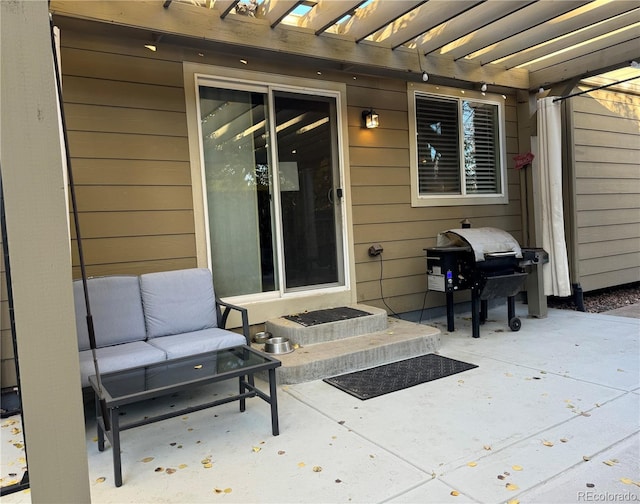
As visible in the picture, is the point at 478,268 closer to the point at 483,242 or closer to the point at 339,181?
the point at 483,242

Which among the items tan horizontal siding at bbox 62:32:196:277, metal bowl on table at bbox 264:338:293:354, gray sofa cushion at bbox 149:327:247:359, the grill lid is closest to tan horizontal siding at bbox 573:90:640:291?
the grill lid

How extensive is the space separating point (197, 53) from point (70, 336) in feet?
11.3

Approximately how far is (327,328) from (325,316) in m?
0.28

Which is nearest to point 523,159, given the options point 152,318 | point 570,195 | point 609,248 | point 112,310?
point 570,195

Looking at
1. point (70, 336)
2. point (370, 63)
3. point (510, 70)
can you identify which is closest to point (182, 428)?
point (70, 336)

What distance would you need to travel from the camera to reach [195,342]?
3150 mm

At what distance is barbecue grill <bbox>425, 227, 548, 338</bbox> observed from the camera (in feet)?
14.8

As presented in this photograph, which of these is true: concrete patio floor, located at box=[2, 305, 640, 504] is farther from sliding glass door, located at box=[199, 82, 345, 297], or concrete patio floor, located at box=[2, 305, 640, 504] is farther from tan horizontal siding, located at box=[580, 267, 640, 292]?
tan horizontal siding, located at box=[580, 267, 640, 292]

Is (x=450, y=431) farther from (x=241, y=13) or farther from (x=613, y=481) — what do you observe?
(x=241, y=13)

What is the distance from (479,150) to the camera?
5902 mm

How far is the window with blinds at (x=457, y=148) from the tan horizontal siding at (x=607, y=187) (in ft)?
3.61

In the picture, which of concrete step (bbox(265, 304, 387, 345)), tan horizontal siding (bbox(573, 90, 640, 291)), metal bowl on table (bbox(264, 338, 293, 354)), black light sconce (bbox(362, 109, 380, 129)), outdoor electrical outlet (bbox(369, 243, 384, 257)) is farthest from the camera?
tan horizontal siding (bbox(573, 90, 640, 291))

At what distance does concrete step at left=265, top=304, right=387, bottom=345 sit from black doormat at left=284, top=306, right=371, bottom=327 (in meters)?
0.06

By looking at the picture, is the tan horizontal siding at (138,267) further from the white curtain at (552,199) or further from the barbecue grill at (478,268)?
the white curtain at (552,199)
